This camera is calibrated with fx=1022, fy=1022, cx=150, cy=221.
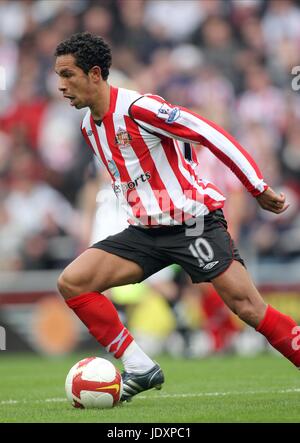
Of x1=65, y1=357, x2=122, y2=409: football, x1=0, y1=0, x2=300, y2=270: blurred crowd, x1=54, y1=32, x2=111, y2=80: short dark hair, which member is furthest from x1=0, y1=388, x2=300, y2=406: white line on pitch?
x1=0, y1=0, x2=300, y2=270: blurred crowd

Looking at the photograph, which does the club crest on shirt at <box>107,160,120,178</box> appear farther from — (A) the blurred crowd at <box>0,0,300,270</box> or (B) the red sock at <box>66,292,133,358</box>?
(A) the blurred crowd at <box>0,0,300,270</box>

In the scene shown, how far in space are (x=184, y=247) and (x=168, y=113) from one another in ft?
2.71

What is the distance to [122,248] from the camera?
6.26 meters

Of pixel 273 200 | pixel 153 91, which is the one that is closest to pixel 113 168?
pixel 273 200

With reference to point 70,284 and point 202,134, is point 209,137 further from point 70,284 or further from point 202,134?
point 70,284

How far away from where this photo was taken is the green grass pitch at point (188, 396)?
18.2ft

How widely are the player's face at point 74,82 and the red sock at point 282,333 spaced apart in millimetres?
1678

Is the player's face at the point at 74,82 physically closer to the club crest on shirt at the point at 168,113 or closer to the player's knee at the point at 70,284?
the club crest on shirt at the point at 168,113

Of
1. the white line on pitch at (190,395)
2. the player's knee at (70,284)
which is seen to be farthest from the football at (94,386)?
the white line on pitch at (190,395)

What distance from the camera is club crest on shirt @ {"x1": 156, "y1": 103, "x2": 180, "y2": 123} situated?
5.89 meters

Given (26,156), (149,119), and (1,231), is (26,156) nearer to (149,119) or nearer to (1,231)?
(1,231)

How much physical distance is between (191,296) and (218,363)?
7.17 ft

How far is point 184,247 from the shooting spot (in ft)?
20.2
